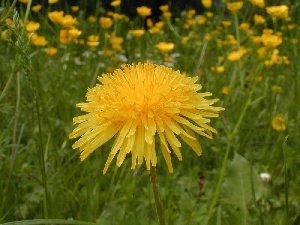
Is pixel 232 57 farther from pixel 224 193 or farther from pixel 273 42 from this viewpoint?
pixel 224 193

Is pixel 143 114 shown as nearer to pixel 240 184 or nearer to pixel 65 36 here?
pixel 240 184

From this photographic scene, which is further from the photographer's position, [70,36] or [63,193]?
[70,36]

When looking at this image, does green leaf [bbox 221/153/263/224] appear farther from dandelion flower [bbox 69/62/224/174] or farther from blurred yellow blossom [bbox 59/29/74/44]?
blurred yellow blossom [bbox 59/29/74/44]

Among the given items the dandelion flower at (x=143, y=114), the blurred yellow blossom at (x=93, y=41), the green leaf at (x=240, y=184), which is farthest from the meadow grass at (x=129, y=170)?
the blurred yellow blossom at (x=93, y=41)

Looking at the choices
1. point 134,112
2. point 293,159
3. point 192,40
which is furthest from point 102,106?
point 192,40

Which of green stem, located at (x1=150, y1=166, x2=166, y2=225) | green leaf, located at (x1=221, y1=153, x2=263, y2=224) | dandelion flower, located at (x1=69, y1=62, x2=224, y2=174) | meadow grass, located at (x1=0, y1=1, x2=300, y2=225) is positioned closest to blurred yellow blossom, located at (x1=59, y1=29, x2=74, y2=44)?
meadow grass, located at (x1=0, y1=1, x2=300, y2=225)

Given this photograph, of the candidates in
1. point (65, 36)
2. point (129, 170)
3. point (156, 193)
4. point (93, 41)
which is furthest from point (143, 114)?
point (93, 41)

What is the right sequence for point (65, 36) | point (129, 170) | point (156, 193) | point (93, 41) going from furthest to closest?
point (93, 41)
point (65, 36)
point (129, 170)
point (156, 193)

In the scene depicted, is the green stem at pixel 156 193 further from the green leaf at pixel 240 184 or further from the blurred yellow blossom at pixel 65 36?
the blurred yellow blossom at pixel 65 36
